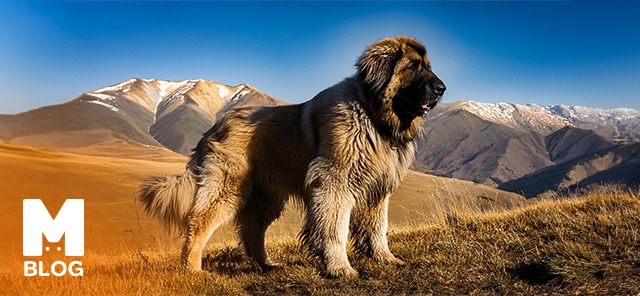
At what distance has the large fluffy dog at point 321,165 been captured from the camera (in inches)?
197

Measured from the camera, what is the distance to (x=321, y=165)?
5039 mm

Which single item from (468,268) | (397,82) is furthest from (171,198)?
(468,268)

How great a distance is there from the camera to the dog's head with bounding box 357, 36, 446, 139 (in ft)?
16.4

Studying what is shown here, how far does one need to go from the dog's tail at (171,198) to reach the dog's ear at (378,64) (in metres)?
2.56

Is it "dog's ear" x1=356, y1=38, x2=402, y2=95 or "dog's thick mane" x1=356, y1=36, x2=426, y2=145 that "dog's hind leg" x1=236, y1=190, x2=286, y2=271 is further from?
"dog's ear" x1=356, y1=38, x2=402, y2=95

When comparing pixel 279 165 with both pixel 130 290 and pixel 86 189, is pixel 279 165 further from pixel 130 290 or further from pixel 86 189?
pixel 86 189

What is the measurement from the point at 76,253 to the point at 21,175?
33359 millimetres

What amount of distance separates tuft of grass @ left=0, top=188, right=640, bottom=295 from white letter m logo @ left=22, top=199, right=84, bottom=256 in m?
1.43

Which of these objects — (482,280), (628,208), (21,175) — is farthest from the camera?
(21,175)

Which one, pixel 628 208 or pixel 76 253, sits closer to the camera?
pixel 628 208

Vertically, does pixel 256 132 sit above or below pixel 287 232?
above

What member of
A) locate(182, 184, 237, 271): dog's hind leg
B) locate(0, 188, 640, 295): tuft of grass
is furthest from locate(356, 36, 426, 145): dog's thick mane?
locate(182, 184, 237, 271): dog's hind leg

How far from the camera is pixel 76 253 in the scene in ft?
26.0

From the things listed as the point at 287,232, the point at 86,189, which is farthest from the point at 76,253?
the point at 86,189
